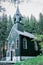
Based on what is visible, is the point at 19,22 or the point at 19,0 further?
the point at 19,22

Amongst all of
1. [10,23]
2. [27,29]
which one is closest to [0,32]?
[10,23]

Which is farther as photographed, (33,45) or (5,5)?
(33,45)

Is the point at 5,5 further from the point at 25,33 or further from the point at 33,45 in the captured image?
the point at 33,45

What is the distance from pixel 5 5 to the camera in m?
7.51

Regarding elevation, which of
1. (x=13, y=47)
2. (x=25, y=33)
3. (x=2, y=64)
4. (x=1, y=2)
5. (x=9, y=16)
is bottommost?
(x=2, y=64)

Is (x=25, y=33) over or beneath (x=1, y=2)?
beneath

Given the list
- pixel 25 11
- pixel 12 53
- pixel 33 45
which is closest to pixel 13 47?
pixel 12 53

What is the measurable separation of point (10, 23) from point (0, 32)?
0.47m

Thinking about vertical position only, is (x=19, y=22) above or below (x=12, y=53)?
above

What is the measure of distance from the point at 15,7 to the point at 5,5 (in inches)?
13.6

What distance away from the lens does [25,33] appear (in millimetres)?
7859

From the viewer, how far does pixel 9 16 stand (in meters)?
7.59

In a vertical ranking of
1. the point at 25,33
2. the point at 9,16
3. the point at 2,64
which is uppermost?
the point at 9,16

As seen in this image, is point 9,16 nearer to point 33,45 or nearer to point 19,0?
point 19,0
